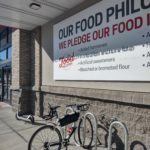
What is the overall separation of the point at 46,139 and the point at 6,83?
8.69m

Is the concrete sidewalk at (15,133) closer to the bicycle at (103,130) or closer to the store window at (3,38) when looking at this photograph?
the bicycle at (103,130)

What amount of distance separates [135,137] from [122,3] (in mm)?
2587

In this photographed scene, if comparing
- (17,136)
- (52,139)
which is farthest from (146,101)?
(17,136)

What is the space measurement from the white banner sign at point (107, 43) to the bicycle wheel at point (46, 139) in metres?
1.59

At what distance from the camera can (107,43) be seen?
5051 mm

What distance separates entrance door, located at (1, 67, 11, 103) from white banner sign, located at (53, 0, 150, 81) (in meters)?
5.82

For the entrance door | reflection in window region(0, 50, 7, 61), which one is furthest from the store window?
the entrance door

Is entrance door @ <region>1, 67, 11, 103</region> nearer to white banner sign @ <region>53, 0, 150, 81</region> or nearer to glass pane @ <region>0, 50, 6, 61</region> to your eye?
glass pane @ <region>0, 50, 6, 61</region>

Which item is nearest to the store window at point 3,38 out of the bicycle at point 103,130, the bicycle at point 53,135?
the bicycle at point 103,130

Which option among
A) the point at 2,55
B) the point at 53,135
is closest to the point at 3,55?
the point at 2,55

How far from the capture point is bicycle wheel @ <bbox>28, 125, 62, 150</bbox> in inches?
169

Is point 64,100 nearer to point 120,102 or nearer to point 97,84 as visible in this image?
point 97,84

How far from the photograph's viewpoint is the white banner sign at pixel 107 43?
14.0 feet

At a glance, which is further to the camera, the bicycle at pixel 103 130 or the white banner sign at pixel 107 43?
the bicycle at pixel 103 130
